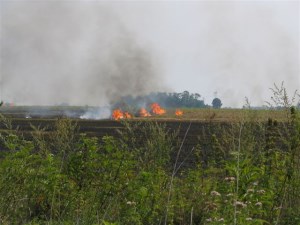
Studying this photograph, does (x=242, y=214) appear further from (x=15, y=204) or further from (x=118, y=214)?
(x=15, y=204)

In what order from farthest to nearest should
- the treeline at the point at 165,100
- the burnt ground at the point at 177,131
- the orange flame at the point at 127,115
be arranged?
the treeline at the point at 165,100 < the burnt ground at the point at 177,131 < the orange flame at the point at 127,115

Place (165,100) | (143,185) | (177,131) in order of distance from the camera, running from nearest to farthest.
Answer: (143,185) < (177,131) < (165,100)

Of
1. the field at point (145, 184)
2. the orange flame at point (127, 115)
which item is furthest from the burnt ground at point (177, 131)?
the field at point (145, 184)

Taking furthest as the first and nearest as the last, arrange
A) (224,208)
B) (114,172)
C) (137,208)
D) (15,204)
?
(114,172)
(137,208)
(15,204)
(224,208)

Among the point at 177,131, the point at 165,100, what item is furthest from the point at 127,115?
the point at 165,100

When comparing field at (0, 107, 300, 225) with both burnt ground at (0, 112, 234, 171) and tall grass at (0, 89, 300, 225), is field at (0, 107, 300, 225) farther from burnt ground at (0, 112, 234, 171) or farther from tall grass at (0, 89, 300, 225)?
burnt ground at (0, 112, 234, 171)

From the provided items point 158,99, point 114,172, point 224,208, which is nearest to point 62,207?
point 114,172

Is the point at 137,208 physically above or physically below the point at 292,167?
below

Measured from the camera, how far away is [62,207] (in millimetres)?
7176

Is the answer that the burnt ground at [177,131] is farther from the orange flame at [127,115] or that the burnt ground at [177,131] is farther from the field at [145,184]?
the field at [145,184]

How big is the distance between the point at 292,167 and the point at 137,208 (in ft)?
6.95

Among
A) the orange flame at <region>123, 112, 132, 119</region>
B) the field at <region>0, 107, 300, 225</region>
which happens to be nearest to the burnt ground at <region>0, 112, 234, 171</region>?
the orange flame at <region>123, 112, 132, 119</region>

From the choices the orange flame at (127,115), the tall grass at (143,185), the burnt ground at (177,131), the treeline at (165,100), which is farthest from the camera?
the treeline at (165,100)

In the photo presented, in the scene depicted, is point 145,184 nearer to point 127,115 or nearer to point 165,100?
point 127,115
